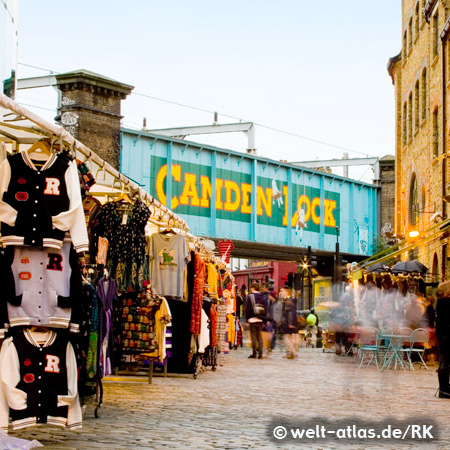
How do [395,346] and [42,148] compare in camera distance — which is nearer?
[42,148]

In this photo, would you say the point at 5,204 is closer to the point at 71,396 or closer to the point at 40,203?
the point at 40,203

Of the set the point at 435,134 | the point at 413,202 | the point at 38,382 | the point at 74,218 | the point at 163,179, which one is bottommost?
the point at 38,382

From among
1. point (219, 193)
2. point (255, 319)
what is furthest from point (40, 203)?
point (219, 193)

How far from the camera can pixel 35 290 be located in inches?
276

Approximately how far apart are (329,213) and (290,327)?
21.6 meters

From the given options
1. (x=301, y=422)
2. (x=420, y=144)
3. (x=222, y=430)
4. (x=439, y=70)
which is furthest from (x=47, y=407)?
(x=420, y=144)

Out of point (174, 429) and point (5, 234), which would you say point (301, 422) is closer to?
point (174, 429)

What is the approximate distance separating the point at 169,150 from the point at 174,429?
94.7 ft

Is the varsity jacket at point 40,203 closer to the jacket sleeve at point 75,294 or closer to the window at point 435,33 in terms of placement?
the jacket sleeve at point 75,294

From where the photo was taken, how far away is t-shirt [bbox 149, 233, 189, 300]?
1305 cm

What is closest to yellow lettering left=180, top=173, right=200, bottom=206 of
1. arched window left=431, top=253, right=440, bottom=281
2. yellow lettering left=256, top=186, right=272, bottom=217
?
yellow lettering left=256, top=186, right=272, bottom=217

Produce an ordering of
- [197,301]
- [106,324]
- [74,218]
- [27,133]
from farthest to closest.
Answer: [197,301]
[106,324]
[27,133]
[74,218]

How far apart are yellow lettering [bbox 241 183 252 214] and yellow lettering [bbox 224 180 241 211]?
28cm

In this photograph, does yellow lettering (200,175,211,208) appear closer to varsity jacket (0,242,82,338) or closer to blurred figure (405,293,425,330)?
blurred figure (405,293,425,330)
